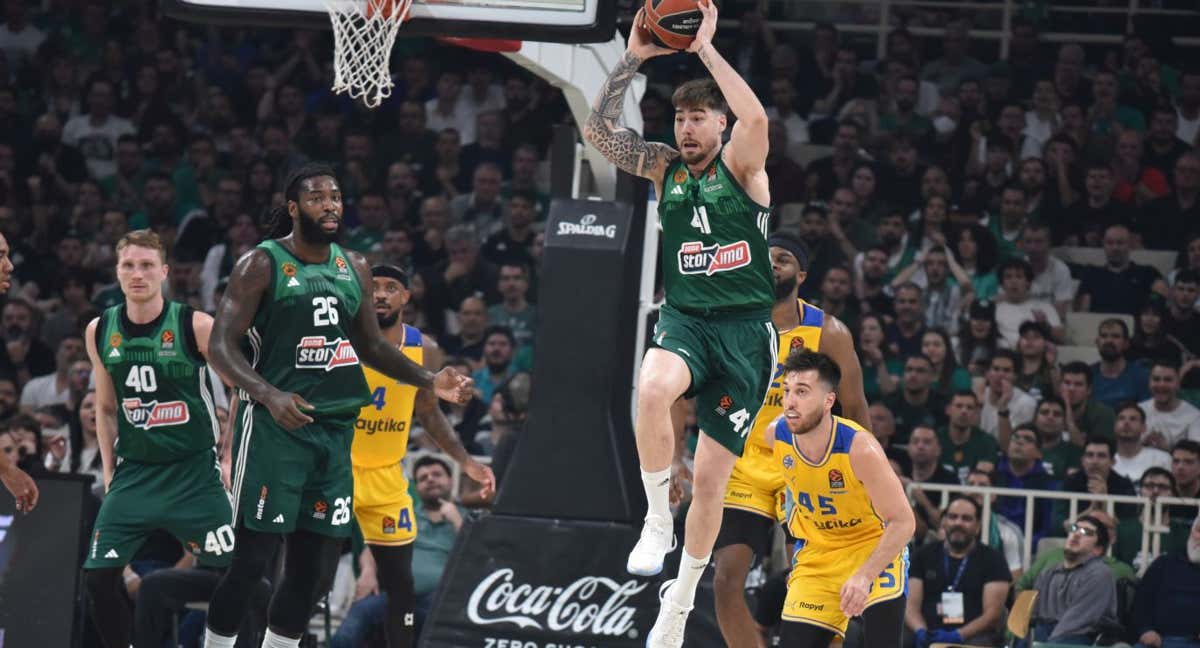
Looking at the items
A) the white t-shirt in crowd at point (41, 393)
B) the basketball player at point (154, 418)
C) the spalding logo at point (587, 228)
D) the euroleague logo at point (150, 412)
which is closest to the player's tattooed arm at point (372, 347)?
the basketball player at point (154, 418)

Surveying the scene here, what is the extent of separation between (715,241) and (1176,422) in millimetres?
6181

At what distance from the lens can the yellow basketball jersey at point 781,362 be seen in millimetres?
8609

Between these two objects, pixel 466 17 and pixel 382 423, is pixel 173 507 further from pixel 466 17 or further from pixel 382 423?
pixel 466 17

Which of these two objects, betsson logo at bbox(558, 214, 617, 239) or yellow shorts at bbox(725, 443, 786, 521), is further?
betsson logo at bbox(558, 214, 617, 239)

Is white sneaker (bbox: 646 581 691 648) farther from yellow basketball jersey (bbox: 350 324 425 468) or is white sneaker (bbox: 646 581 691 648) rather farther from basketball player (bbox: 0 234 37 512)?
basketball player (bbox: 0 234 37 512)

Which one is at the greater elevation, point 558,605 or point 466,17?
point 466,17

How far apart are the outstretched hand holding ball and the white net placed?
162 centimetres

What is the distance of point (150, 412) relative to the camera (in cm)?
789

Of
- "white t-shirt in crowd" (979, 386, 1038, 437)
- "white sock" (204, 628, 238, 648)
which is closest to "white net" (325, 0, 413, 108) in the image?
"white sock" (204, 628, 238, 648)

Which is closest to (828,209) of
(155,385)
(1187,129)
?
(1187,129)

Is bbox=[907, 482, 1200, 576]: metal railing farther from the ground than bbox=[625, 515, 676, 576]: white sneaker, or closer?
closer

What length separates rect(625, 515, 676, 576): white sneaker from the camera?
7184mm

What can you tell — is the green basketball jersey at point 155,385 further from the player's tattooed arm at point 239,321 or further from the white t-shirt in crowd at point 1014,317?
the white t-shirt in crowd at point 1014,317

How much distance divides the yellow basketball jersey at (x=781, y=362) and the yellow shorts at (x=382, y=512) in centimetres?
173
